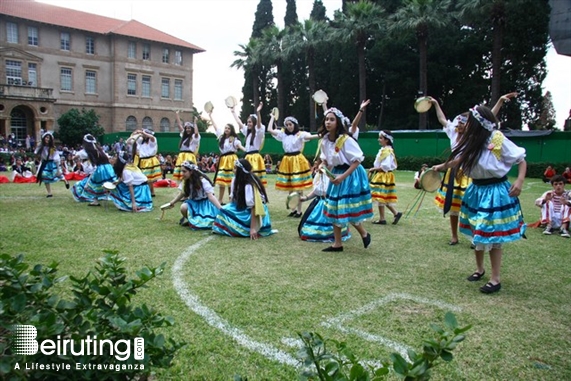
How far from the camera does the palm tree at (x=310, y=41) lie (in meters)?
37.6

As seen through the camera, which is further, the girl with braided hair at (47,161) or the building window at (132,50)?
the building window at (132,50)

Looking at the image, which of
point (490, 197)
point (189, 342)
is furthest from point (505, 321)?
point (189, 342)

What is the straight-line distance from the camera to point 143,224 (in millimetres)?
8438

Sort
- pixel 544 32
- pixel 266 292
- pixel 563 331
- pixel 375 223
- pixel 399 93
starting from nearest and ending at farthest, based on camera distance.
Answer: pixel 563 331 < pixel 266 292 < pixel 375 223 < pixel 544 32 < pixel 399 93

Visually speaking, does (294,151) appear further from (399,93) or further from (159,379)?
(399,93)

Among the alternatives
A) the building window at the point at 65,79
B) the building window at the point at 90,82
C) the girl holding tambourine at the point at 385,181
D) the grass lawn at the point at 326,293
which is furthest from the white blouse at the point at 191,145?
the building window at the point at 90,82

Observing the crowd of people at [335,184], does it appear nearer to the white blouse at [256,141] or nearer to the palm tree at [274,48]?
the white blouse at [256,141]

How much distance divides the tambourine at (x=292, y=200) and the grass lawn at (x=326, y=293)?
105cm

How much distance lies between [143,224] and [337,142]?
14.2 ft

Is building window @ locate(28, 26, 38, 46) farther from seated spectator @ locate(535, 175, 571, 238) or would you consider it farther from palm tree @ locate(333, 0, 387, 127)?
seated spectator @ locate(535, 175, 571, 238)

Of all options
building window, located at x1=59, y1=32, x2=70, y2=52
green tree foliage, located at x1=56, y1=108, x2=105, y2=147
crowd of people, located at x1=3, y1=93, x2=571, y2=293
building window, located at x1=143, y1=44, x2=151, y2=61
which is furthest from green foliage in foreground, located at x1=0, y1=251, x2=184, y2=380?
building window, located at x1=143, y1=44, x2=151, y2=61

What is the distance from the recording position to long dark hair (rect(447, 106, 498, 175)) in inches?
187

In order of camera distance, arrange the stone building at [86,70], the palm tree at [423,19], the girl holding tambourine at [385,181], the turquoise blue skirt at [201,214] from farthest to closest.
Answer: the stone building at [86,70], the palm tree at [423,19], the girl holding tambourine at [385,181], the turquoise blue skirt at [201,214]

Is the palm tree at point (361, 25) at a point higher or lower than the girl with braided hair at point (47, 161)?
higher
